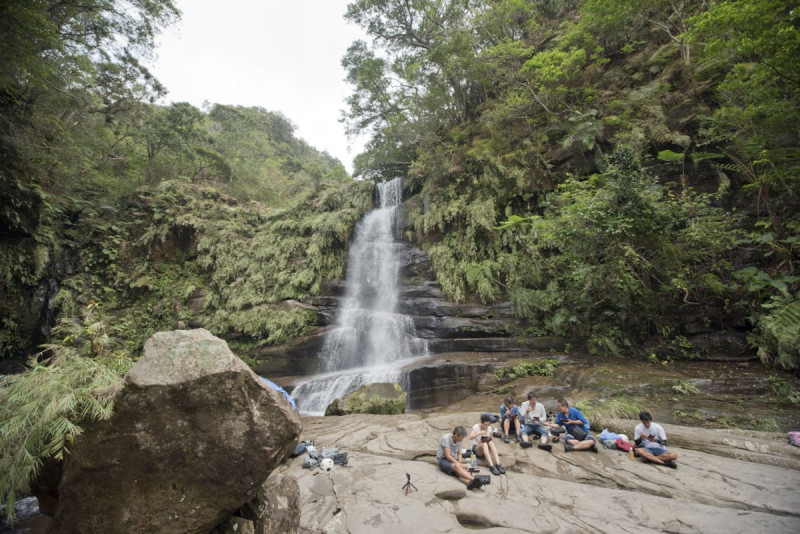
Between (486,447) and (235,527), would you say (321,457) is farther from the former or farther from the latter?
(486,447)

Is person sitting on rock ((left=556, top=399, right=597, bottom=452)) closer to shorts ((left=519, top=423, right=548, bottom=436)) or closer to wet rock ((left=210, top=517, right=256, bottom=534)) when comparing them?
shorts ((left=519, top=423, right=548, bottom=436))

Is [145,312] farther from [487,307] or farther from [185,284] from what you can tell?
[487,307]

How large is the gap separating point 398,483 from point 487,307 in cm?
761

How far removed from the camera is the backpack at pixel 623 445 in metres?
4.96

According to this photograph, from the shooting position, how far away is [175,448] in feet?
8.29

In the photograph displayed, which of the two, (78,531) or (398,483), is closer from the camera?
(78,531)

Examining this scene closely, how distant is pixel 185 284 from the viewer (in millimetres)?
14430

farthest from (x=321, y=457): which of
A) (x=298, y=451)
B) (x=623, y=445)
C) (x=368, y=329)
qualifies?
(x=368, y=329)

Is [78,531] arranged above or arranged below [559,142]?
below

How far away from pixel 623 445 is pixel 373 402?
509 centimetres

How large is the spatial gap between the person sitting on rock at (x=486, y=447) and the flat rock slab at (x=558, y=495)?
6.2 inches

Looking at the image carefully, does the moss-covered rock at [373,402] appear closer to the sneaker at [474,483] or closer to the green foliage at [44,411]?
the sneaker at [474,483]

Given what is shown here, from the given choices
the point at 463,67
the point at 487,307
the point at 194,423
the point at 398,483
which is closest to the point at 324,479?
the point at 398,483

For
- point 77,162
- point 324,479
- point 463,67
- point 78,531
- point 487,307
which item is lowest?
point 324,479
